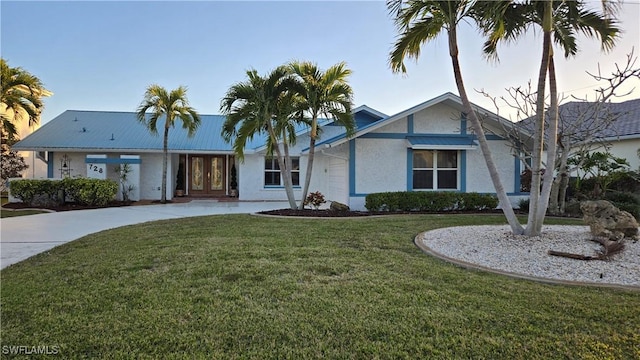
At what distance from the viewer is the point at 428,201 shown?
1298 cm

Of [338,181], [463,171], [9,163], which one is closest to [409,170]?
[463,171]

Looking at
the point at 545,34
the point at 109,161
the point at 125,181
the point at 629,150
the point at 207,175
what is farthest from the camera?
the point at 207,175

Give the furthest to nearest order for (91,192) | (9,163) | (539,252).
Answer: (9,163) < (91,192) < (539,252)

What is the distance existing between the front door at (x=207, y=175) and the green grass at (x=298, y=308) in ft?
48.4

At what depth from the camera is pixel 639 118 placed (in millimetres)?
18219

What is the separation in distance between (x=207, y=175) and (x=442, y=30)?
16371 millimetres

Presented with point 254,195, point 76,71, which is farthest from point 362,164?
point 76,71

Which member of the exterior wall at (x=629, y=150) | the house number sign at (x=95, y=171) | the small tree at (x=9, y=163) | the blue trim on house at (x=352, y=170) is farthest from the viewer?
the small tree at (x=9, y=163)

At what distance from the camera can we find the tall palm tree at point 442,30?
7.23m

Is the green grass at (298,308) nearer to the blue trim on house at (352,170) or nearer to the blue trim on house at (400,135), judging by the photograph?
the blue trim on house at (352,170)

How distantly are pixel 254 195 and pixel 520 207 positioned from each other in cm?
1191

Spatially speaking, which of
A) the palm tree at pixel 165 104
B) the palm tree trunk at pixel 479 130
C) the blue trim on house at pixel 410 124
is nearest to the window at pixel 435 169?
the blue trim on house at pixel 410 124

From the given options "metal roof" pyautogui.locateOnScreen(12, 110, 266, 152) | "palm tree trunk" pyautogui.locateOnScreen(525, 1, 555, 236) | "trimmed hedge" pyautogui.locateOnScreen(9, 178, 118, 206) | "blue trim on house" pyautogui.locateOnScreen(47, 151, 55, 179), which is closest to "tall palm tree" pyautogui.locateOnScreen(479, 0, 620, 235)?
→ "palm tree trunk" pyautogui.locateOnScreen(525, 1, 555, 236)

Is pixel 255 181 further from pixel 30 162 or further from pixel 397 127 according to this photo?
pixel 30 162
